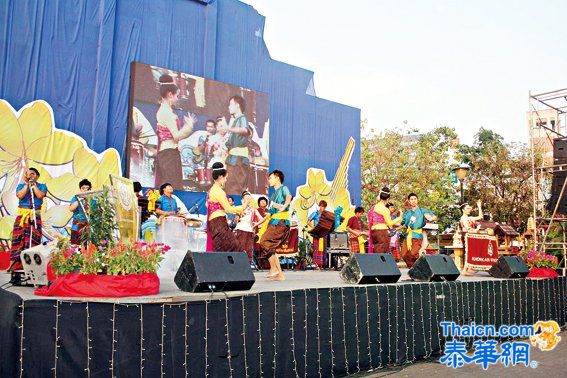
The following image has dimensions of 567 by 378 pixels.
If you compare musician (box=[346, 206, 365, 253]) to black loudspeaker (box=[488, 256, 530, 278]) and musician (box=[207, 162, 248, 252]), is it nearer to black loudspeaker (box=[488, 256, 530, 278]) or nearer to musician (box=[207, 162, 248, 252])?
black loudspeaker (box=[488, 256, 530, 278])

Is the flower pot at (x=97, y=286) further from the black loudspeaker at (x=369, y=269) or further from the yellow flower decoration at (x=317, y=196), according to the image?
the yellow flower decoration at (x=317, y=196)

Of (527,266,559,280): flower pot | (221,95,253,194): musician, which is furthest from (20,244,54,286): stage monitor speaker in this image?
(221,95,253,194): musician

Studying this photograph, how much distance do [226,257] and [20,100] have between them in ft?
28.6

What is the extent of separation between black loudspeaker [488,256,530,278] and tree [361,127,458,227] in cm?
1824

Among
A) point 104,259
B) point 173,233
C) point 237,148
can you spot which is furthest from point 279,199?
point 237,148

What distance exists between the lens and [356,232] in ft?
46.1

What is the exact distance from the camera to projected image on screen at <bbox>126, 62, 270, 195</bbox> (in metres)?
13.5

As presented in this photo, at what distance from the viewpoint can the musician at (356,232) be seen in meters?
14.2

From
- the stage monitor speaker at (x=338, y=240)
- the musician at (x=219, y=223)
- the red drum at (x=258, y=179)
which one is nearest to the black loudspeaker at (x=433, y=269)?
the musician at (x=219, y=223)

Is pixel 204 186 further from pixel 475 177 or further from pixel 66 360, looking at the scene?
pixel 475 177

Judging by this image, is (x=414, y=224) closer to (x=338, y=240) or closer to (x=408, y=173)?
(x=338, y=240)

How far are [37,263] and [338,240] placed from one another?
10270 mm

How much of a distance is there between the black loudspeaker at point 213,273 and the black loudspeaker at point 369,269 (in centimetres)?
186

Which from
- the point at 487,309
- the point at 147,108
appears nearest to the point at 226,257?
the point at 487,309
